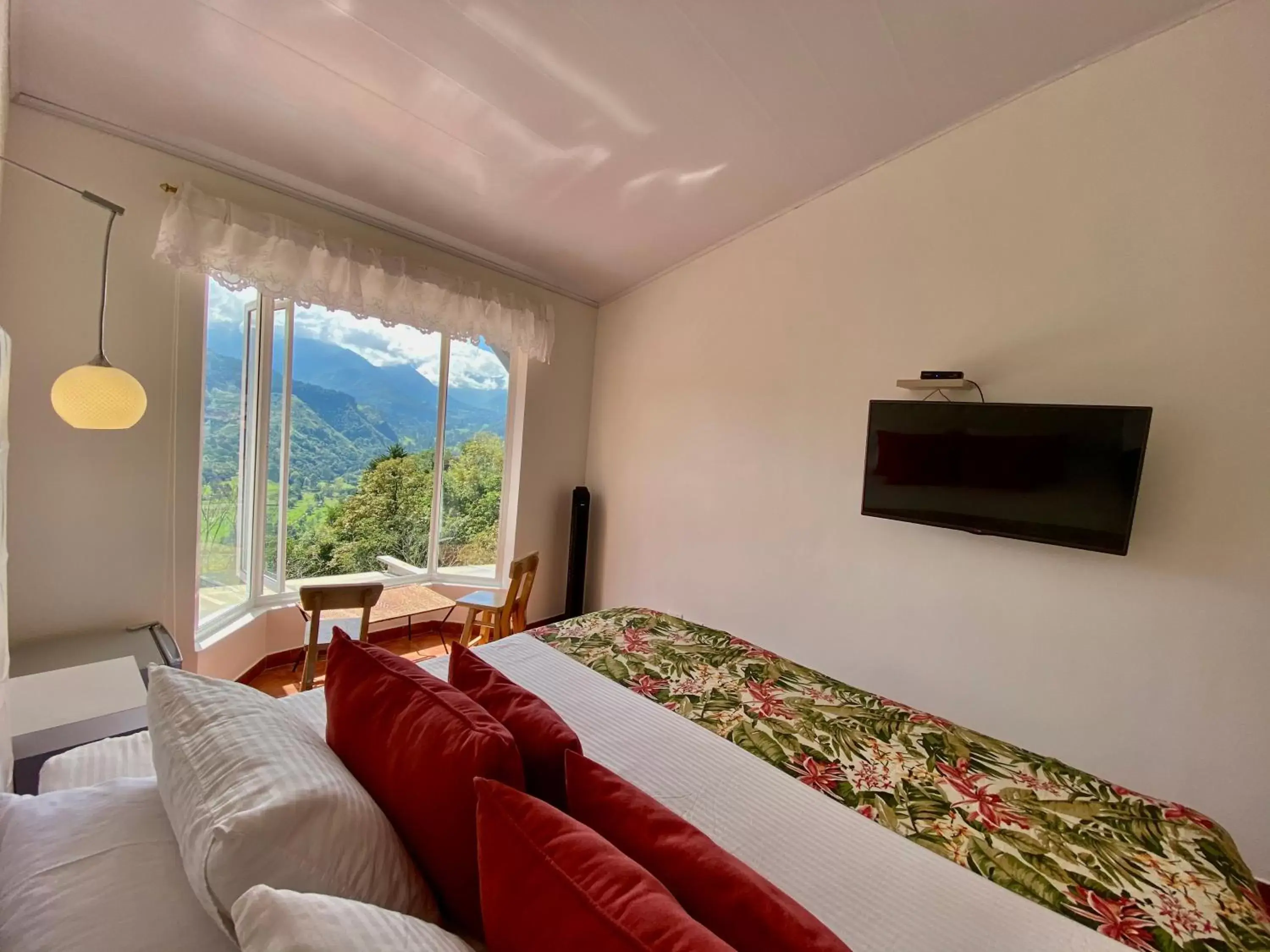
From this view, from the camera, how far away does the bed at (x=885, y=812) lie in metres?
0.88

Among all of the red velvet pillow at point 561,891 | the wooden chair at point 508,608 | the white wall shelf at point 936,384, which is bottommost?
the wooden chair at point 508,608

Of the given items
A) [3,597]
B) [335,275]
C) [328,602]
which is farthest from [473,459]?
[3,597]

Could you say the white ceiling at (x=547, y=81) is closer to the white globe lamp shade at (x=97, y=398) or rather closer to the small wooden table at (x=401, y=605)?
the white globe lamp shade at (x=97, y=398)

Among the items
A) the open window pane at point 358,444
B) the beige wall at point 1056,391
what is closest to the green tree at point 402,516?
the open window pane at point 358,444

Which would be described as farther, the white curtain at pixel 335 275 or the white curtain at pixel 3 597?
the white curtain at pixel 335 275

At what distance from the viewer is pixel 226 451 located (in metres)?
2.54

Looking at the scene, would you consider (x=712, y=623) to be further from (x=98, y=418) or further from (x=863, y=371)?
(x=98, y=418)

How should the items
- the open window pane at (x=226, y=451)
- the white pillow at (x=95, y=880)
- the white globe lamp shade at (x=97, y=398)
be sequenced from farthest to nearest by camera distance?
1. the open window pane at (x=226, y=451)
2. the white globe lamp shade at (x=97, y=398)
3. the white pillow at (x=95, y=880)

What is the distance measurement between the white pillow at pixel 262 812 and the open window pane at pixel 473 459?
263 centimetres

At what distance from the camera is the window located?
8.32 ft

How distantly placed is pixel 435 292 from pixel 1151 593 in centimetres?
340

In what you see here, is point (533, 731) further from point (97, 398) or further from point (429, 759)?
point (97, 398)

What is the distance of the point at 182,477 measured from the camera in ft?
6.87

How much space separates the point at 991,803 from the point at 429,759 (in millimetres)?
1245
